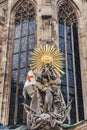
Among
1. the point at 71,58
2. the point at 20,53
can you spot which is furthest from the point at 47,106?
the point at 20,53

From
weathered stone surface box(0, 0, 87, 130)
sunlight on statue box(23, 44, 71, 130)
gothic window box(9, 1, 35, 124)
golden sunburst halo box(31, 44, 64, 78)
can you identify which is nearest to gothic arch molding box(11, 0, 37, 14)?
weathered stone surface box(0, 0, 87, 130)

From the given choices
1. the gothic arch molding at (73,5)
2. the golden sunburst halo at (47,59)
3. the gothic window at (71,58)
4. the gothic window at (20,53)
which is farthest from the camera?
the gothic arch molding at (73,5)

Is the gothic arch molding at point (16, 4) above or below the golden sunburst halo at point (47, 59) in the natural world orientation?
above

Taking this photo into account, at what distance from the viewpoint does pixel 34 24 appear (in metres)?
16.9

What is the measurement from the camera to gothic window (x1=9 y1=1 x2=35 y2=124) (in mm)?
15008

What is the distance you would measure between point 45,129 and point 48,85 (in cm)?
155

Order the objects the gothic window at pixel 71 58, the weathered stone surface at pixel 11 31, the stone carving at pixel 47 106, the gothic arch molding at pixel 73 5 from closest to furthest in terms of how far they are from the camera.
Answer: the stone carving at pixel 47 106, the gothic window at pixel 71 58, the weathered stone surface at pixel 11 31, the gothic arch molding at pixel 73 5

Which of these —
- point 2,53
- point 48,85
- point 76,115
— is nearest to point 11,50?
point 2,53

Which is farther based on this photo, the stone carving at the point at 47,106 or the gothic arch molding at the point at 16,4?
the gothic arch molding at the point at 16,4

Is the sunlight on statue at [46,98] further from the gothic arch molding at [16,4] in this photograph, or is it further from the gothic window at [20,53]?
the gothic arch molding at [16,4]

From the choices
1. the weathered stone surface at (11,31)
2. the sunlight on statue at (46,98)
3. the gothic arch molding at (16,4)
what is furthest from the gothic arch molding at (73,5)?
the sunlight on statue at (46,98)

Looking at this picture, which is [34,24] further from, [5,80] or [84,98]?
[84,98]

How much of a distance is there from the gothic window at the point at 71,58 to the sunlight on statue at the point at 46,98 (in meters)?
3.09

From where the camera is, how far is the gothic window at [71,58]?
15195mm
